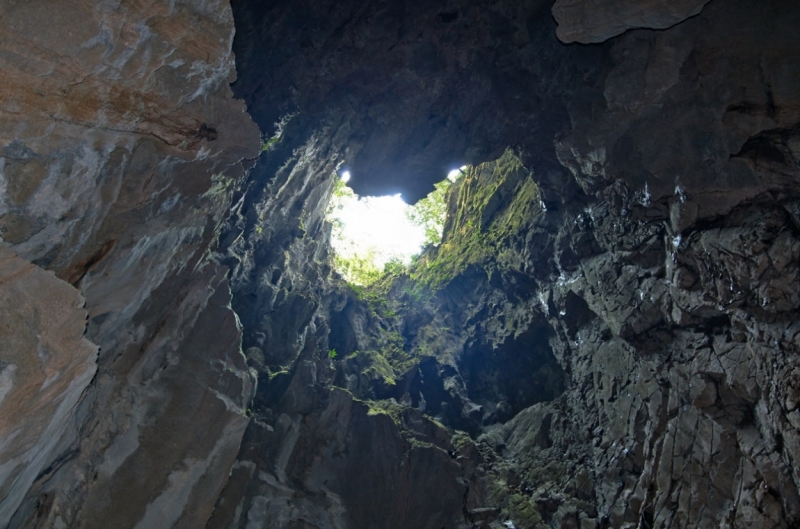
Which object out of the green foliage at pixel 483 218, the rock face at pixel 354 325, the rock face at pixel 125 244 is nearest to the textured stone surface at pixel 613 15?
the rock face at pixel 354 325

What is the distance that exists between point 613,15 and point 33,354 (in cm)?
1071

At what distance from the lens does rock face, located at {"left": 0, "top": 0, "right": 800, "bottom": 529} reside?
5457 millimetres

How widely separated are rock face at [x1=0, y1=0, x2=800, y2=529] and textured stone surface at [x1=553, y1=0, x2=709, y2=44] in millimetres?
73

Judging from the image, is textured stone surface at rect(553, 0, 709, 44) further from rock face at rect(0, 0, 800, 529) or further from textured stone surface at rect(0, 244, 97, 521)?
textured stone surface at rect(0, 244, 97, 521)

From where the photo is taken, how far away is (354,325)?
18.5 m

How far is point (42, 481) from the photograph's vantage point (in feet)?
25.3

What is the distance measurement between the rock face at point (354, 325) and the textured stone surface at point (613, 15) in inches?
2.9

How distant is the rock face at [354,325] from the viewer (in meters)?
5.46

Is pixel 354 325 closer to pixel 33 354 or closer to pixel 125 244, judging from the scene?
pixel 125 244

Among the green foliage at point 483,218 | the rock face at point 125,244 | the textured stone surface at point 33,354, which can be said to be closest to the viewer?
the textured stone surface at point 33,354

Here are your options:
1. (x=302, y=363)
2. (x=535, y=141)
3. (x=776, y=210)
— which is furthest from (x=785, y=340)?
(x=302, y=363)

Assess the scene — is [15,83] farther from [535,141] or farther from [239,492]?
[535,141]

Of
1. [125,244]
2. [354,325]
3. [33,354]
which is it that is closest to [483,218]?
[354,325]

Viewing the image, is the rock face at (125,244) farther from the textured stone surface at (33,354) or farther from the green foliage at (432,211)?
the green foliage at (432,211)
